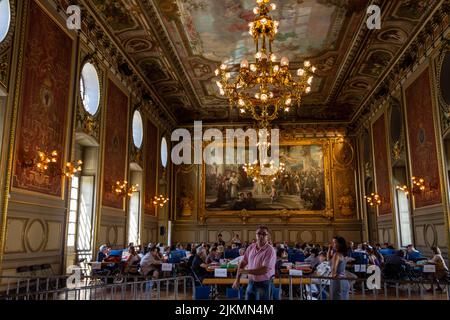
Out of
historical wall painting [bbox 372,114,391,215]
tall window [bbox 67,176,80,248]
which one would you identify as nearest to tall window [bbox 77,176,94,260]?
tall window [bbox 67,176,80,248]

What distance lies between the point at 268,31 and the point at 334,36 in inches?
209

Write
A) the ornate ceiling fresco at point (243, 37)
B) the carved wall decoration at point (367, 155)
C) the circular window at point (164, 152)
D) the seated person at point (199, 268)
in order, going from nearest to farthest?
the seated person at point (199, 268)
the ornate ceiling fresco at point (243, 37)
the carved wall decoration at point (367, 155)
the circular window at point (164, 152)

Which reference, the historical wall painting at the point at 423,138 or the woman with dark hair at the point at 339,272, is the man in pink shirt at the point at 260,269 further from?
the historical wall painting at the point at 423,138

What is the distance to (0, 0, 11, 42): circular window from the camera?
25.4 feet

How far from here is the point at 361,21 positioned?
1185 cm

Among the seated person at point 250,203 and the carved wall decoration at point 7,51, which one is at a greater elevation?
the carved wall decoration at point 7,51

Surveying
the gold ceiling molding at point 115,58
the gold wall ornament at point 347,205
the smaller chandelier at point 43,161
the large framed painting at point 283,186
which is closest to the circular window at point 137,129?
the gold ceiling molding at point 115,58

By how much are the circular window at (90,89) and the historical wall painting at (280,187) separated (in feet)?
33.5

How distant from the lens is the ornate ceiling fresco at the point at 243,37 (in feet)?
36.3

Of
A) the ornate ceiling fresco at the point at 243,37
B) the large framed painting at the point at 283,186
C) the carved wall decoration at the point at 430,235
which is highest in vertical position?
the ornate ceiling fresco at the point at 243,37

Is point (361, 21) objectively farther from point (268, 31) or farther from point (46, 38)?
point (46, 38)

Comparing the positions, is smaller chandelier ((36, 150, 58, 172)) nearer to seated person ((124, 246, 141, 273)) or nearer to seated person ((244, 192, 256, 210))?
seated person ((124, 246, 141, 273))

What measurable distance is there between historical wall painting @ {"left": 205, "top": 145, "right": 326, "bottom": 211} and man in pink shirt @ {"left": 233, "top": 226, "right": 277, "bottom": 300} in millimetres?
16085
